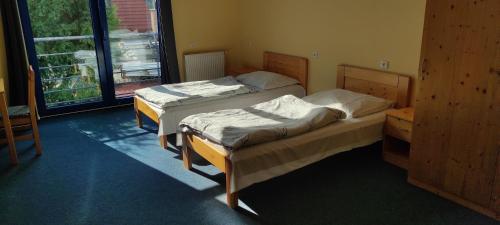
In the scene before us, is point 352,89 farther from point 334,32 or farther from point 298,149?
point 298,149

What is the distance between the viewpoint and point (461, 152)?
269 cm

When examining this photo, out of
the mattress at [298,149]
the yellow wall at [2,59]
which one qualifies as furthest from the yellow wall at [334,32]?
the yellow wall at [2,59]

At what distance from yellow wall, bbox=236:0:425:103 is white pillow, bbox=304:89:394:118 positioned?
360mm

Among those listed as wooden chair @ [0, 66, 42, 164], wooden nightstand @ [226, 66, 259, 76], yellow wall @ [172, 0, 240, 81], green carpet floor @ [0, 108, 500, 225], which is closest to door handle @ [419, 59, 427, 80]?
green carpet floor @ [0, 108, 500, 225]

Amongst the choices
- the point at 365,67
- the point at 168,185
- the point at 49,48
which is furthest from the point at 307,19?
the point at 49,48

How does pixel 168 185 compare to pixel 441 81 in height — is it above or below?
below

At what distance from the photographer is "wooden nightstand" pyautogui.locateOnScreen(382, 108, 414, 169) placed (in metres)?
3.23

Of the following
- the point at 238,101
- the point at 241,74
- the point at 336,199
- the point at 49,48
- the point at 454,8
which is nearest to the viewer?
the point at 454,8

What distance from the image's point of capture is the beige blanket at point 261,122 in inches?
110

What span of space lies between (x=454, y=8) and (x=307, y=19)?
85.2 inches

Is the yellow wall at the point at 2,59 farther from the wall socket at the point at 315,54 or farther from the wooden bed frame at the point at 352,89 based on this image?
the wall socket at the point at 315,54

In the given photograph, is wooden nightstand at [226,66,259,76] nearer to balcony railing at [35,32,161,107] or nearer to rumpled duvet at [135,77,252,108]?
rumpled duvet at [135,77,252,108]

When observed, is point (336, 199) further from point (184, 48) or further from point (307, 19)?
point (184, 48)

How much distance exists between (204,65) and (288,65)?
1.37 meters
